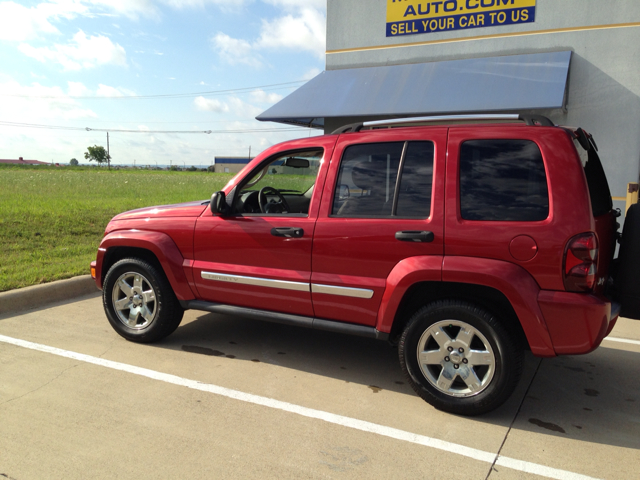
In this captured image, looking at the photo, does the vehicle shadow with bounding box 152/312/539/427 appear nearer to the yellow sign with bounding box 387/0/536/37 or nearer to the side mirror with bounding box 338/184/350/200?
the side mirror with bounding box 338/184/350/200

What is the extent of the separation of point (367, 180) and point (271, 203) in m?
1.04

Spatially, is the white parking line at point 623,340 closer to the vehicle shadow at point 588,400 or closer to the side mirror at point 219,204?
the vehicle shadow at point 588,400

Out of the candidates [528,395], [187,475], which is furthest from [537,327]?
[187,475]

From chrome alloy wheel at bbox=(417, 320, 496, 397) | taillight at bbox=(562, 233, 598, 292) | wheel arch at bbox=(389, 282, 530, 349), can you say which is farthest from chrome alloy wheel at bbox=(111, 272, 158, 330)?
taillight at bbox=(562, 233, 598, 292)

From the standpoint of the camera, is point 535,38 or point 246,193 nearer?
point 246,193

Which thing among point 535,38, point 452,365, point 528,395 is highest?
point 535,38

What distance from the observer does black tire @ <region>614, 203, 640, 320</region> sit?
138 inches

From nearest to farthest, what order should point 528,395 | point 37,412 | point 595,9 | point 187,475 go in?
point 187,475, point 37,412, point 528,395, point 595,9

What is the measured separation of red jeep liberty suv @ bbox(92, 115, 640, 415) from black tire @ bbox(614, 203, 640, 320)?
1 cm

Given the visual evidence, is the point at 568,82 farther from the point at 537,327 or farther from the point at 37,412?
the point at 37,412

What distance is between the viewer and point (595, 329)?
10.3 ft

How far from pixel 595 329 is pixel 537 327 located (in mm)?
328

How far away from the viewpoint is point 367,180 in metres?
3.88

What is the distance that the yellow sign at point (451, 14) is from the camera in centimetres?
984
